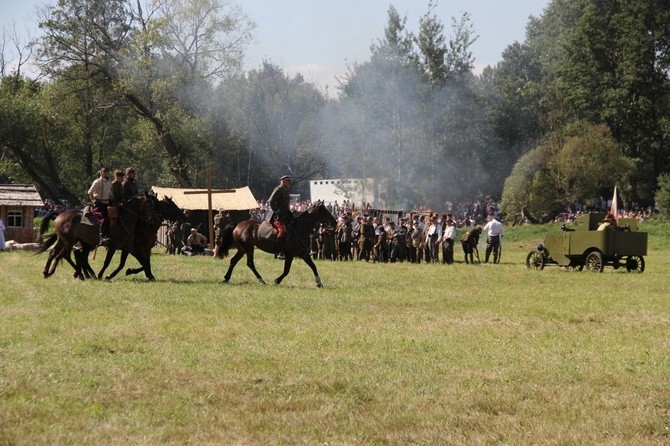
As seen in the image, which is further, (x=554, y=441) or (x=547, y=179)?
(x=547, y=179)

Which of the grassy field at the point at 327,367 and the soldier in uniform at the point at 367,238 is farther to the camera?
the soldier in uniform at the point at 367,238

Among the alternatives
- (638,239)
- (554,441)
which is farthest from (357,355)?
Result: (638,239)

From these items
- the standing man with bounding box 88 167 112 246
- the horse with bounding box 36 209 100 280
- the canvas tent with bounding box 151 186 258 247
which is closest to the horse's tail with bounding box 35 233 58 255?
the horse with bounding box 36 209 100 280

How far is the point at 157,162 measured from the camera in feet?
215

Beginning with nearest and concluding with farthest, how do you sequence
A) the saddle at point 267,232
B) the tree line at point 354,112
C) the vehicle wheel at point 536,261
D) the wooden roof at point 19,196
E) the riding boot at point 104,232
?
the riding boot at point 104,232 < the saddle at point 267,232 < the vehicle wheel at point 536,261 < the wooden roof at point 19,196 < the tree line at point 354,112

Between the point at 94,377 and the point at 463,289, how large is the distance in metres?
12.7

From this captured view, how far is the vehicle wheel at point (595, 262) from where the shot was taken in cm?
2744

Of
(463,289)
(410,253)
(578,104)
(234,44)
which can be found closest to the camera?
(463,289)

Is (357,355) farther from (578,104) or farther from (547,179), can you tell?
(578,104)

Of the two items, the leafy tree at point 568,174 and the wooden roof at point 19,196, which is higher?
the leafy tree at point 568,174

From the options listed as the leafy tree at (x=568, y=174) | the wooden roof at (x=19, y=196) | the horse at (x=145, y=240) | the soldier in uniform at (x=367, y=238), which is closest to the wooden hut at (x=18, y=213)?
the wooden roof at (x=19, y=196)

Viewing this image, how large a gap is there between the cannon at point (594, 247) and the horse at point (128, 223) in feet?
40.9

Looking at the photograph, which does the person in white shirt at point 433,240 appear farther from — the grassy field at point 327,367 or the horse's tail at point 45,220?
the grassy field at point 327,367

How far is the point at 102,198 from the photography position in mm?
21297
